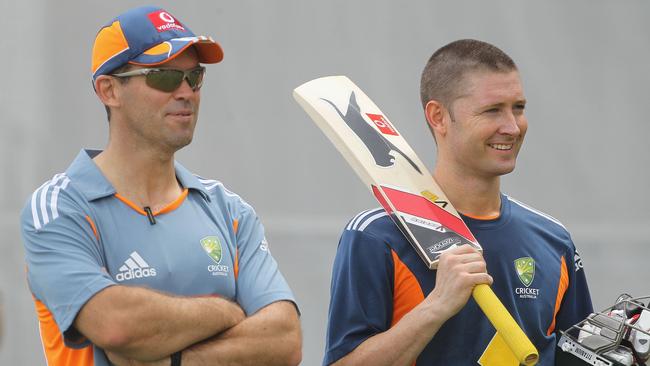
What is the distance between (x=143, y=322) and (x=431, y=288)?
0.77 m

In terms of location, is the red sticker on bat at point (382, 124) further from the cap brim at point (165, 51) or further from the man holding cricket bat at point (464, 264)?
the cap brim at point (165, 51)

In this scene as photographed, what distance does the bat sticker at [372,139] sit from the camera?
302 cm

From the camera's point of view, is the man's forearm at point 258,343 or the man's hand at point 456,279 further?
the man's hand at point 456,279

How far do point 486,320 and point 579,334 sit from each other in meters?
0.25

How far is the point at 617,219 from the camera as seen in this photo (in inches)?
168

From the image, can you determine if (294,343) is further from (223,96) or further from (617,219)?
(617,219)

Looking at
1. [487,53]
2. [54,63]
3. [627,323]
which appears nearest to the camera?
[627,323]

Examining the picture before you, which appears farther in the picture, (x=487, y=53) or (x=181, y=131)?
(x=487, y=53)

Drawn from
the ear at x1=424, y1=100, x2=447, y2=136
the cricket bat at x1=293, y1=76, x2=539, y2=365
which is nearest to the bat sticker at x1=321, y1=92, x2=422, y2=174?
the cricket bat at x1=293, y1=76, x2=539, y2=365

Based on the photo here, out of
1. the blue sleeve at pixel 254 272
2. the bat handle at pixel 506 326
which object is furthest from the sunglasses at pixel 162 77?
the bat handle at pixel 506 326

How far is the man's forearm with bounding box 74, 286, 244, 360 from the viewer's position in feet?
7.88

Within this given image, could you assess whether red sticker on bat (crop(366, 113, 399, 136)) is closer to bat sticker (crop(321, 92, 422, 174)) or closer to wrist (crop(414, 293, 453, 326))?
bat sticker (crop(321, 92, 422, 174))

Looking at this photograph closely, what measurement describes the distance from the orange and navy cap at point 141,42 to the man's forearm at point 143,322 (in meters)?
0.61

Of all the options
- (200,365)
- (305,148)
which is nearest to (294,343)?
(200,365)
